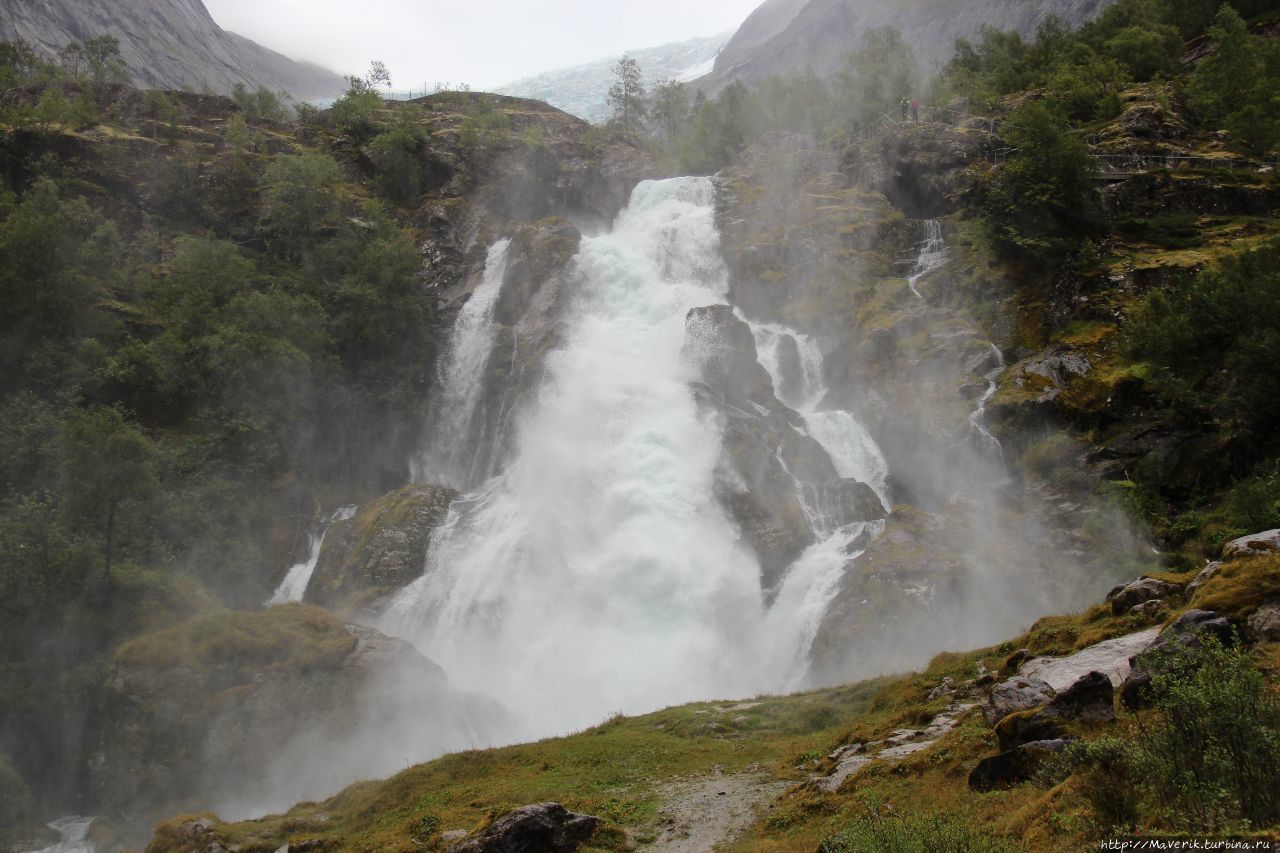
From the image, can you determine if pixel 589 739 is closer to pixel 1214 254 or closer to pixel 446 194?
pixel 1214 254

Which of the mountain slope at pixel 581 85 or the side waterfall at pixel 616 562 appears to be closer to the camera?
the side waterfall at pixel 616 562

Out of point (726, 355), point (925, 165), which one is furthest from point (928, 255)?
point (726, 355)

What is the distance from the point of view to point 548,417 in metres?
44.2

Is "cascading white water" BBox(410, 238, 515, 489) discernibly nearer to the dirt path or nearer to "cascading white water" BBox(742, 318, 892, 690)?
"cascading white water" BBox(742, 318, 892, 690)

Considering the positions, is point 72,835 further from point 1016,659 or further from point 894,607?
point 1016,659

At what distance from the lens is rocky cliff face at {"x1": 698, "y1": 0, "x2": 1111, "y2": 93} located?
100938 millimetres

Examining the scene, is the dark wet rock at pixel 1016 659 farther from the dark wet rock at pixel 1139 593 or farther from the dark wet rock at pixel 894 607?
the dark wet rock at pixel 894 607

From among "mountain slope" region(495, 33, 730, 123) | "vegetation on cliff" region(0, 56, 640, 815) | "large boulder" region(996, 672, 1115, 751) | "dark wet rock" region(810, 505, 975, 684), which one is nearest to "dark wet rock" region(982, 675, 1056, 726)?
"large boulder" region(996, 672, 1115, 751)

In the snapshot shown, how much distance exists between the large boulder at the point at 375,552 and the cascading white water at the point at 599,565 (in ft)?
3.16

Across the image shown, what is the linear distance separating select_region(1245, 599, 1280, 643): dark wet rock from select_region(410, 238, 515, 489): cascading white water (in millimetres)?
40025

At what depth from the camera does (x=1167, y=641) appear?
10078 millimetres

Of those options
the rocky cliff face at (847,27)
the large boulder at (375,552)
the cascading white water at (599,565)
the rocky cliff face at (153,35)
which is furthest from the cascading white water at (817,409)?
the rocky cliff face at (153,35)

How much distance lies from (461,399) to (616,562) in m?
20.5

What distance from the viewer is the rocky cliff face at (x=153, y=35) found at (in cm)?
10306
